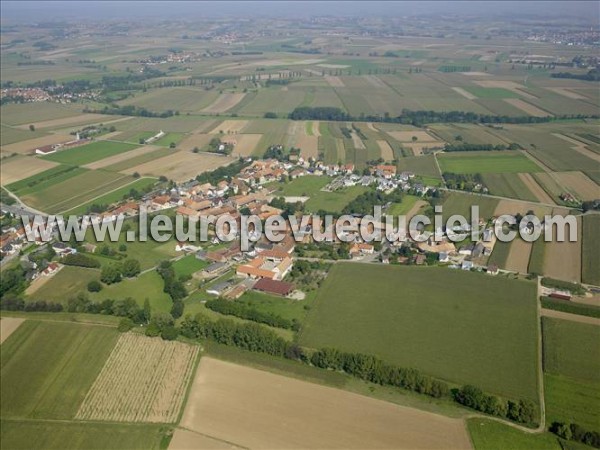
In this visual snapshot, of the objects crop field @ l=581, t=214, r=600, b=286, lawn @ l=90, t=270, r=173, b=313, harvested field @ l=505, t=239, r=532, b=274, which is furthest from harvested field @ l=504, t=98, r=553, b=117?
lawn @ l=90, t=270, r=173, b=313

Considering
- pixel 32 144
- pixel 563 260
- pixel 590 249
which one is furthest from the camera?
pixel 32 144

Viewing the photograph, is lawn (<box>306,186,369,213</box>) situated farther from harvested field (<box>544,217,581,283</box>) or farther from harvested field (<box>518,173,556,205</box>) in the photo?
harvested field (<box>544,217,581,283</box>)

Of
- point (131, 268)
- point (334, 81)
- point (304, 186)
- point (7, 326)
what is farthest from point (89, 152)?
point (334, 81)

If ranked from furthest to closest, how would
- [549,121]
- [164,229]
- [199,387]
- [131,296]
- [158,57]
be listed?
1. [158,57]
2. [549,121]
3. [164,229]
4. [131,296]
5. [199,387]

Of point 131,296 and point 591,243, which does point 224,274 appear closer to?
point 131,296

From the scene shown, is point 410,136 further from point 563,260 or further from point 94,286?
point 94,286

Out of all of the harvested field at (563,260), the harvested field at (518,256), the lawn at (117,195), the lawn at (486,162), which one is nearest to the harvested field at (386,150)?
the lawn at (486,162)

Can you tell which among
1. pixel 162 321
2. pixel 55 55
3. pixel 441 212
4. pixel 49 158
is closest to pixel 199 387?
pixel 162 321
